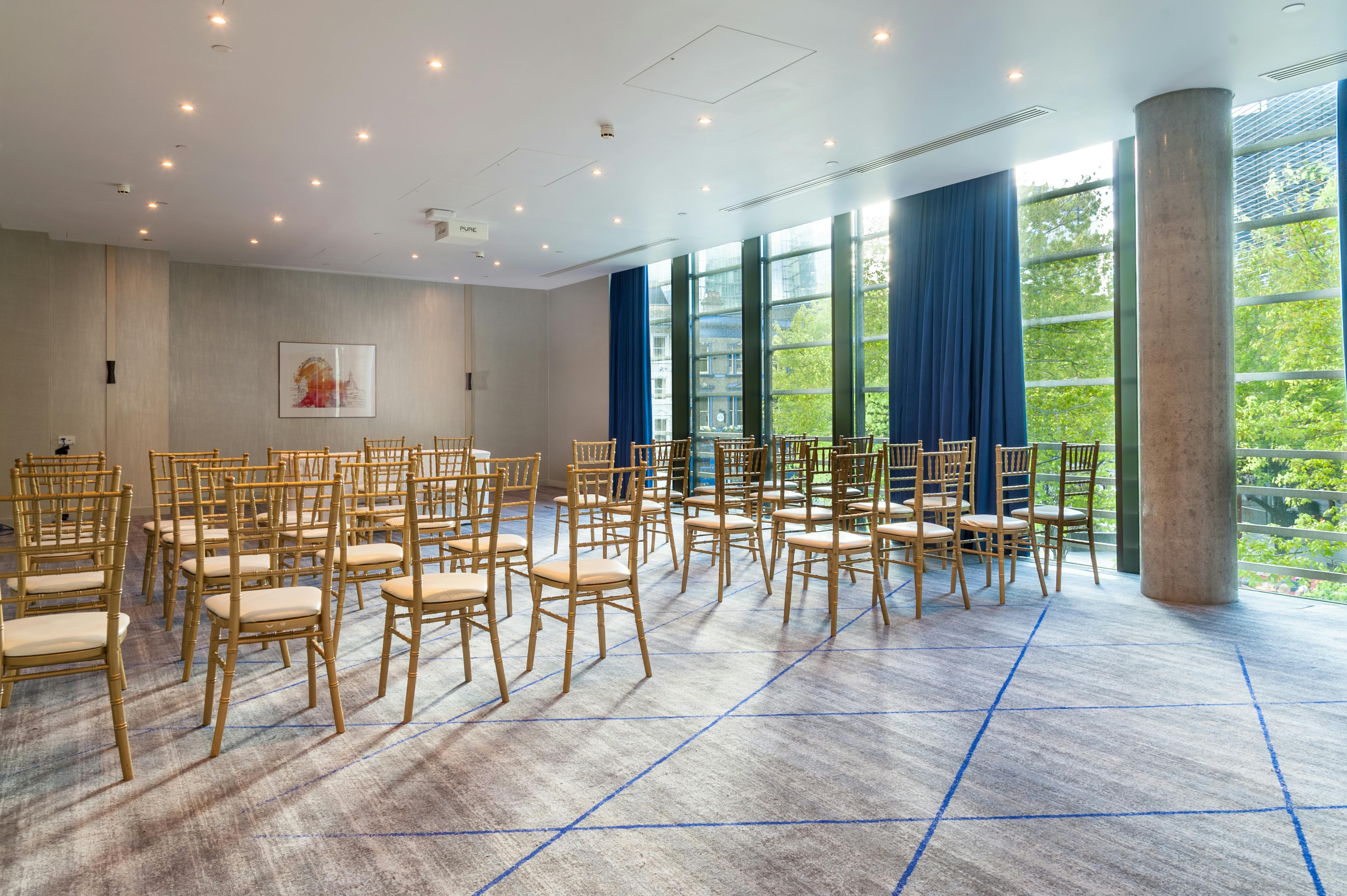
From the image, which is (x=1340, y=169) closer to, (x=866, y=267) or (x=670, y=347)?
(x=866, y=267)

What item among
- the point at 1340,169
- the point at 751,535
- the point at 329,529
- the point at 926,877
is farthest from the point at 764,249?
the point at 926,877

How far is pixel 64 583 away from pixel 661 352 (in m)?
8.82

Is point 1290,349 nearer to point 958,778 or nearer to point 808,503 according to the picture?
point 808,503

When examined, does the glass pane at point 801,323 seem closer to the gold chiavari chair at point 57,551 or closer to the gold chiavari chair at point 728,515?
the gold chiavari chair at point 728,515

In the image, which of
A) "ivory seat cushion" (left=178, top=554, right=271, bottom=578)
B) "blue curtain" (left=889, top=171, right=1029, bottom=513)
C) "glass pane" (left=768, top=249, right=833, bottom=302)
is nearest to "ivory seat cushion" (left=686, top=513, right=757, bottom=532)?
"blue curtain" (left=889, top=171, right=1029, bottom=513)

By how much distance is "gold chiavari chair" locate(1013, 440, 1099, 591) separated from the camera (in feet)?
19.1

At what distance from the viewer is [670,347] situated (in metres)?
11.8

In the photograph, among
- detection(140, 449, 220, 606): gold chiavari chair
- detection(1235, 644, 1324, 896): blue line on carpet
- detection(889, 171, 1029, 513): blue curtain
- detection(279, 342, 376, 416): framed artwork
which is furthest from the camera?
detection(279, 342, 376, 416): framed artwork

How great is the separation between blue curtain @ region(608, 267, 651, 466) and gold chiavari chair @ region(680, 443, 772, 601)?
16.3 feet

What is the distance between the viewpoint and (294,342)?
Answer: 1243cm

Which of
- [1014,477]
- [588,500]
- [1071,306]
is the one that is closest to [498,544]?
[588,500]

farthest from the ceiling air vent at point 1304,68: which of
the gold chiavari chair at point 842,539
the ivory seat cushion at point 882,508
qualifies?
the ivory seat cushion at point 882,508

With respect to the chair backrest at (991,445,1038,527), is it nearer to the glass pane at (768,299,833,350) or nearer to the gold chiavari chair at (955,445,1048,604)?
the gold chiavari chair at (955,445,1048,604)

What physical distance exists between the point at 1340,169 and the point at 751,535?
4.62m
